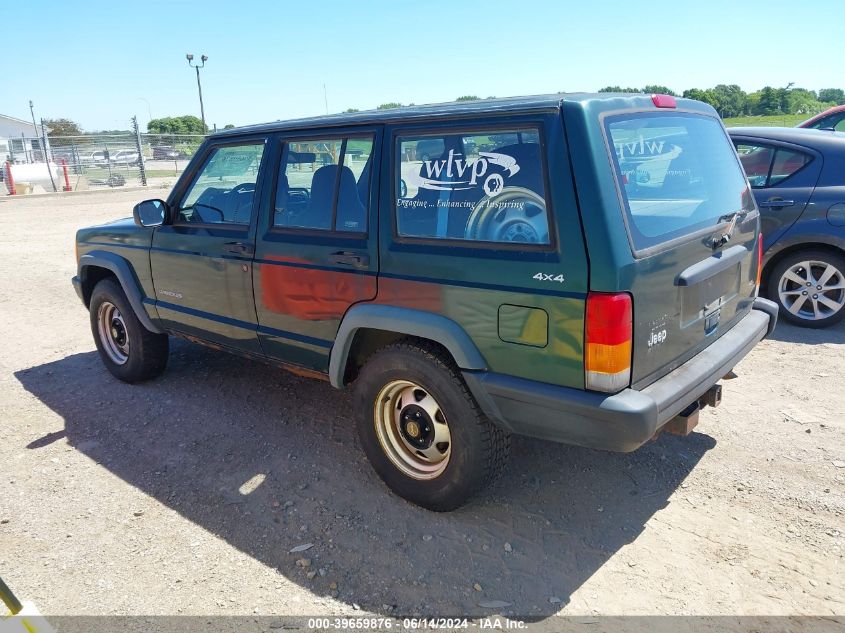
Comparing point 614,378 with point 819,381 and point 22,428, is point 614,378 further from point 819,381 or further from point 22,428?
point 22,428

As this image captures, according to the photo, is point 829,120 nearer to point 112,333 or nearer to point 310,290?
point 310,290

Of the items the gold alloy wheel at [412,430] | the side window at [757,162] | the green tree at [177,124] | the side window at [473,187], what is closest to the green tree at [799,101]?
the side window at [757,162]

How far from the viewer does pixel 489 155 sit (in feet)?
9.20

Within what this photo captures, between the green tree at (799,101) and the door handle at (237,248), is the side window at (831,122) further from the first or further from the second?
the green tree at (799,101)

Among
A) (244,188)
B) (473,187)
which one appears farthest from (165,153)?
(473,187)

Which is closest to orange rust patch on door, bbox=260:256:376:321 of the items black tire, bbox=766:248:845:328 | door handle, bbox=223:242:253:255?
door handle, bbox=223:242:253:255

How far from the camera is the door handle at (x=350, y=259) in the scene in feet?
10.5

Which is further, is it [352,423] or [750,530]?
[352,423]

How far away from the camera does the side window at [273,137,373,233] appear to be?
10.9 feet

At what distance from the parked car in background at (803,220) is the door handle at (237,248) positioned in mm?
4506

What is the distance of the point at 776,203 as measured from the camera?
221 inches

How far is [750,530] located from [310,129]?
3.07 meters

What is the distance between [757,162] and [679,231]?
3718mm

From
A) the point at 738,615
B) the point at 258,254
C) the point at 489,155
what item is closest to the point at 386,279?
the point at 489,155
